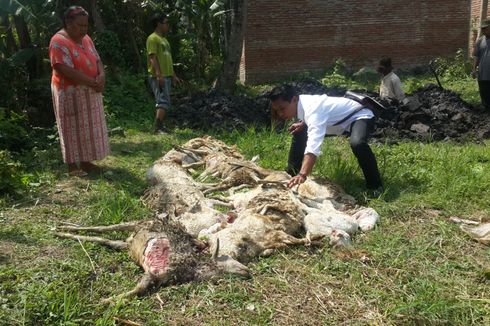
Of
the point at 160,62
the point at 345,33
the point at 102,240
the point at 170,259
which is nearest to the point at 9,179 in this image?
the point at 102,240

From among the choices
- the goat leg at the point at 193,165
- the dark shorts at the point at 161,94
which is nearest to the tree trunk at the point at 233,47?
the dark shorts at the point at 161,94

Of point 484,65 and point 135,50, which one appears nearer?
point 484,65

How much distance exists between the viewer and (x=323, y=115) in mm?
5371

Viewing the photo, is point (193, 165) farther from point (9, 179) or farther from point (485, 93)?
point (485, 93)

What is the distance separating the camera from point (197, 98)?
452 inches

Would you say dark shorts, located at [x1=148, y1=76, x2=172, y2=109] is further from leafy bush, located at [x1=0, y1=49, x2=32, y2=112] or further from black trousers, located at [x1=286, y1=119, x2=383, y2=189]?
black trousers, located at [x1=286, y1=119, x2=383, y2=189]

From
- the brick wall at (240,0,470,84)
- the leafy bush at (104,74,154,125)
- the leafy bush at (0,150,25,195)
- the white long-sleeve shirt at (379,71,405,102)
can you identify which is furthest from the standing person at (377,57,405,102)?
the brick wall at (240,0,470,84)

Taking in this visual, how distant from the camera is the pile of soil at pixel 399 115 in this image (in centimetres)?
848

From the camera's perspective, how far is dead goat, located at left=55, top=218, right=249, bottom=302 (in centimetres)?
368

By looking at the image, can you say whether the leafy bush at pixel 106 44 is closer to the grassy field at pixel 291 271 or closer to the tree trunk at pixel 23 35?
the tree trunk at pixel 23 35

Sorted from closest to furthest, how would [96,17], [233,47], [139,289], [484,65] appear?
[139,289] → [484,65] → [233,47] → [96,17]

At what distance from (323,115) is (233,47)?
7.02 m

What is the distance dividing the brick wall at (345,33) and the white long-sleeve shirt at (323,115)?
37.4 feet

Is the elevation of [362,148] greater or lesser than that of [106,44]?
lesser
